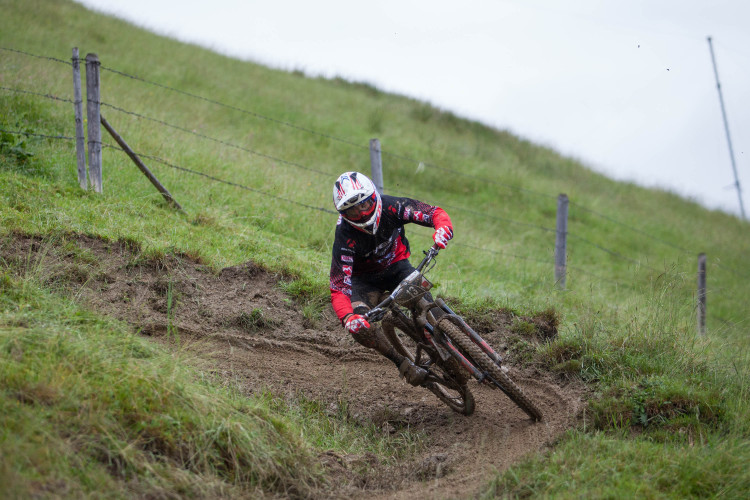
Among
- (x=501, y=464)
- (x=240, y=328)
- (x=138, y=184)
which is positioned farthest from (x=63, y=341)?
(x=138, y=184)

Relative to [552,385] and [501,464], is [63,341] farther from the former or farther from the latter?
[552,385]

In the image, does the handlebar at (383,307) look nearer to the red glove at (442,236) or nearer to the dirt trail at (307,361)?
the red glove at (442,236)

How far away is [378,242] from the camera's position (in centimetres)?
542

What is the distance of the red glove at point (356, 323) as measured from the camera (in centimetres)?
468

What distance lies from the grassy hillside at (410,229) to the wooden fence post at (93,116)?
0.32m

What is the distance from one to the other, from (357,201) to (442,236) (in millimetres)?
763

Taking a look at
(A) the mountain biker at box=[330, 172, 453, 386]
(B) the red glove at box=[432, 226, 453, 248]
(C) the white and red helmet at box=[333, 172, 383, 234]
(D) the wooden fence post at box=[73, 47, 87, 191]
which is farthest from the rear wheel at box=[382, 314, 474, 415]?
(D) the wooden fence post at box=[73, 47, 87, 191]

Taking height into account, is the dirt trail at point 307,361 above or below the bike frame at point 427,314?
below

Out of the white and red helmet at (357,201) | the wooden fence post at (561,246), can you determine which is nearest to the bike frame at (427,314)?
the white and red helmet at (357,201)

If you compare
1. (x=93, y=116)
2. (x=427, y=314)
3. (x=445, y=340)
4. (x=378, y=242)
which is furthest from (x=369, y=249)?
(x=93, y=116)

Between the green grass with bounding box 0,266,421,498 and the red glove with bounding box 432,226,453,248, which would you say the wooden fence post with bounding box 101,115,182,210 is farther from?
the red glove with bounding box 432,226,453,248

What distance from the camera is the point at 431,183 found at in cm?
1505

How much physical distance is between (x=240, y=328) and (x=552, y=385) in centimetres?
316

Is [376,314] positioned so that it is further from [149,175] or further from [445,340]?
[149,175]
